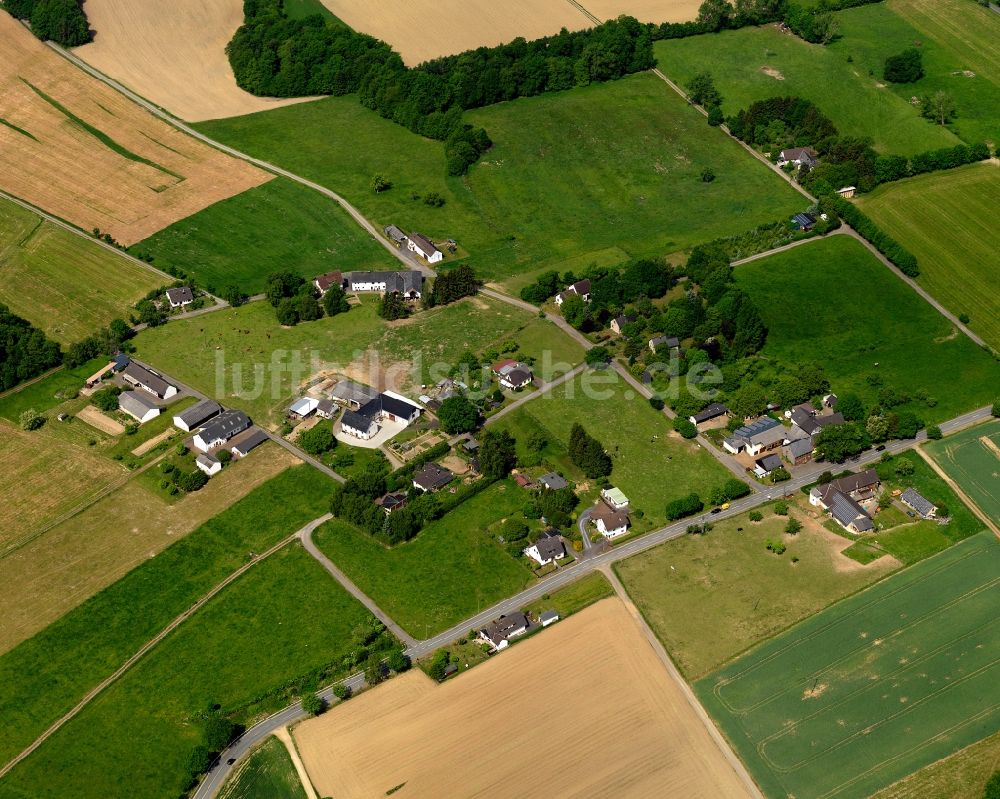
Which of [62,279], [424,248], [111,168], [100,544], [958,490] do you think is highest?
[111,168]

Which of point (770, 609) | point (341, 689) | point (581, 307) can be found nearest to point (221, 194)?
point (581, 307)

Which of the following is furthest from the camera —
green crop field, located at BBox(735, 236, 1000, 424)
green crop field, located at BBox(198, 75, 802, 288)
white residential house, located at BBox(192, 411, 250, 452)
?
green crop field, located at BBox(198, 75, 802, 288)

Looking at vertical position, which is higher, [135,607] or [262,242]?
[262,242]

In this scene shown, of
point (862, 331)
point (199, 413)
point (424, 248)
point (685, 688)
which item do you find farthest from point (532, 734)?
point (424, 248)

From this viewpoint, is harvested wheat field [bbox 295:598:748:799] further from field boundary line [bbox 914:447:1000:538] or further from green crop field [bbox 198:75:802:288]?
green crop field [bbox 198:75:802:288]

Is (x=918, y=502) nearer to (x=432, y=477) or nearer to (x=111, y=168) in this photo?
(x=432, y=477)

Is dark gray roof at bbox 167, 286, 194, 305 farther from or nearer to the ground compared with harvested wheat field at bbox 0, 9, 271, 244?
nearer to the ground

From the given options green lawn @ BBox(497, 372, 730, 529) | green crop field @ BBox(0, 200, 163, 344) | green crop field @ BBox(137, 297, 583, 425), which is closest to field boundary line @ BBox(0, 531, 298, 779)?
green crop field @ BBox(137, 297, 583, 425)
